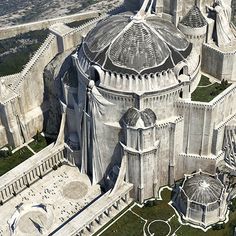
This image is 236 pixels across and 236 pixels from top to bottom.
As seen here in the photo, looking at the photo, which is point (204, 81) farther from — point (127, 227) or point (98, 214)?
point (98, 214)

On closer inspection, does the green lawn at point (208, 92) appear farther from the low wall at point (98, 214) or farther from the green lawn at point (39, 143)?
the green lawn at point (39, 143)

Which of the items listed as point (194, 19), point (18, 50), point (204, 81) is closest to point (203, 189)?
point (204, 81)

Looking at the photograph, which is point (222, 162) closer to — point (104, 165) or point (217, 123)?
point (217, 123)

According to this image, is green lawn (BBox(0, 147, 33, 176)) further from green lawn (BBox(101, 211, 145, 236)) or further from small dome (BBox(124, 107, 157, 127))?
small dome (BBox(124, 107, 157, 127))

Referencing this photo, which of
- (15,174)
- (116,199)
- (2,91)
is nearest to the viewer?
(116,199)

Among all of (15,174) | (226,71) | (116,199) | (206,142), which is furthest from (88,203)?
(226,71)
